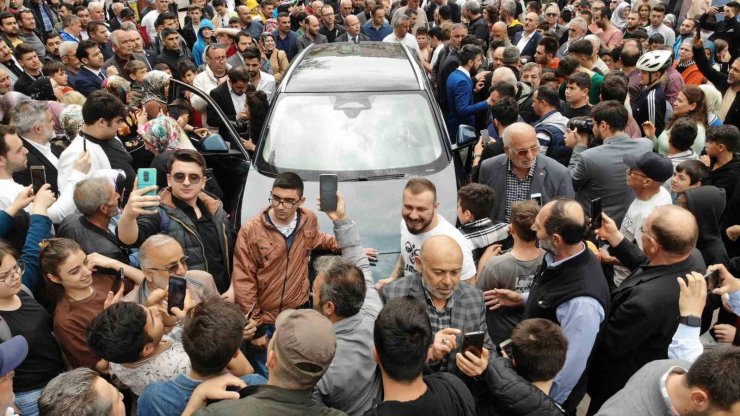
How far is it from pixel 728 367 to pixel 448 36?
346 inches

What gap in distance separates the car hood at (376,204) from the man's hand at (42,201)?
137 centimetres

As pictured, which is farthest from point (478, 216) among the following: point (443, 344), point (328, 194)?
point (443, 344)

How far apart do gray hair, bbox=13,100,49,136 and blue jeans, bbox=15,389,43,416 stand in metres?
2.30

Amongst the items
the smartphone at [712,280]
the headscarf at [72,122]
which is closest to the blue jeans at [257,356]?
the headscarf at [72,122]

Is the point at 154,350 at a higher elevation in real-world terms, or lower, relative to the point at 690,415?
lower

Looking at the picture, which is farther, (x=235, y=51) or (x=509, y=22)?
(x=509, y=22)

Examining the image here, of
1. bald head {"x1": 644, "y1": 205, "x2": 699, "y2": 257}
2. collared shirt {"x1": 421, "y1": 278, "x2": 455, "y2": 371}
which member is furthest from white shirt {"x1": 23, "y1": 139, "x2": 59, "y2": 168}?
bald head {"x1": 644, "y1": 205, "x2": 699, "y2": 257}

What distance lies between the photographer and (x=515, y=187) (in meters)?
5.15

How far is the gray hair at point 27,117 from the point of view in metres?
4.74

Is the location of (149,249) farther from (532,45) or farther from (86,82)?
(532,45)

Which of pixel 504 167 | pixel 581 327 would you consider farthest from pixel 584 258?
pixel 504 167

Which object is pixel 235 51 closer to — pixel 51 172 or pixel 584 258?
pixel 51 172

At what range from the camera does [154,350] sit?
3.01 m

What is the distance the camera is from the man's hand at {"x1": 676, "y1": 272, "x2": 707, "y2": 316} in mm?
3064
